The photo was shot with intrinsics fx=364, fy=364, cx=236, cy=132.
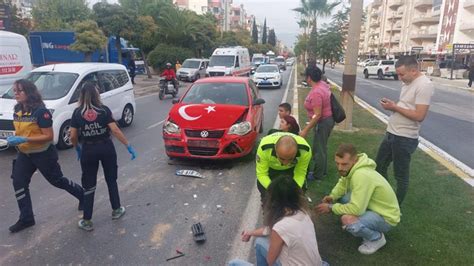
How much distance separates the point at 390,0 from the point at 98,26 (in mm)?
79036

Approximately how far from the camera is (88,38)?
21.6 meters

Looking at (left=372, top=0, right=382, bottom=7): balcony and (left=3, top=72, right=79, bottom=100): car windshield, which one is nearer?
(left=3, top=72, right=79, bottom=100): car windshield

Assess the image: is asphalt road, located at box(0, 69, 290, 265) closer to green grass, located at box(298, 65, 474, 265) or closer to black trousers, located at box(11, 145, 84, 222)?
black trousers, located at box(11, 145, 84, 222)

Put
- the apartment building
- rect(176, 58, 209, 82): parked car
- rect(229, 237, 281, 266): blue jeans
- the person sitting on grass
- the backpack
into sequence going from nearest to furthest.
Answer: rect(229, 237, 281, 266): blue jeans → the person sitting on grass → the backpack → rect(176, 58, 209, 82): parked car → the apartment building

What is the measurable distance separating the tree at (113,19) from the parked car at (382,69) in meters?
24.3

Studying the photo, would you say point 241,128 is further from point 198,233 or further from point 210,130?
point 198,233

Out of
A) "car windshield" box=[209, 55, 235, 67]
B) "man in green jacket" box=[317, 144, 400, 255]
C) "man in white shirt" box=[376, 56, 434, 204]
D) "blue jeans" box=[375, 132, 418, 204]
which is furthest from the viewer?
"car windshield" box=[209, 55, 235, 67]

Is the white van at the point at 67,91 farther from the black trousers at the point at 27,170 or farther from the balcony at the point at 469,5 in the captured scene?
the balcony at the point at 469,5

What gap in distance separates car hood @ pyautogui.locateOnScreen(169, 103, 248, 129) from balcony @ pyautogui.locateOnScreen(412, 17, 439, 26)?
71603 mm

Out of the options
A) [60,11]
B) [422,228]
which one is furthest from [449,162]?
[60,11]

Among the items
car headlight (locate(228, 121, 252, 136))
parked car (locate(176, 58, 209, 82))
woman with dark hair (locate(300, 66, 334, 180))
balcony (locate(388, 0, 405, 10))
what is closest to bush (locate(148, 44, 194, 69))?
parked car (locate(176, 58, 209, 82))

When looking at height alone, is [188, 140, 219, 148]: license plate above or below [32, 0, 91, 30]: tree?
below

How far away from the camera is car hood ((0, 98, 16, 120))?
691cm

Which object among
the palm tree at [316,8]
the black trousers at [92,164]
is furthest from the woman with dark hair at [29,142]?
the palm tree at [316,8]
